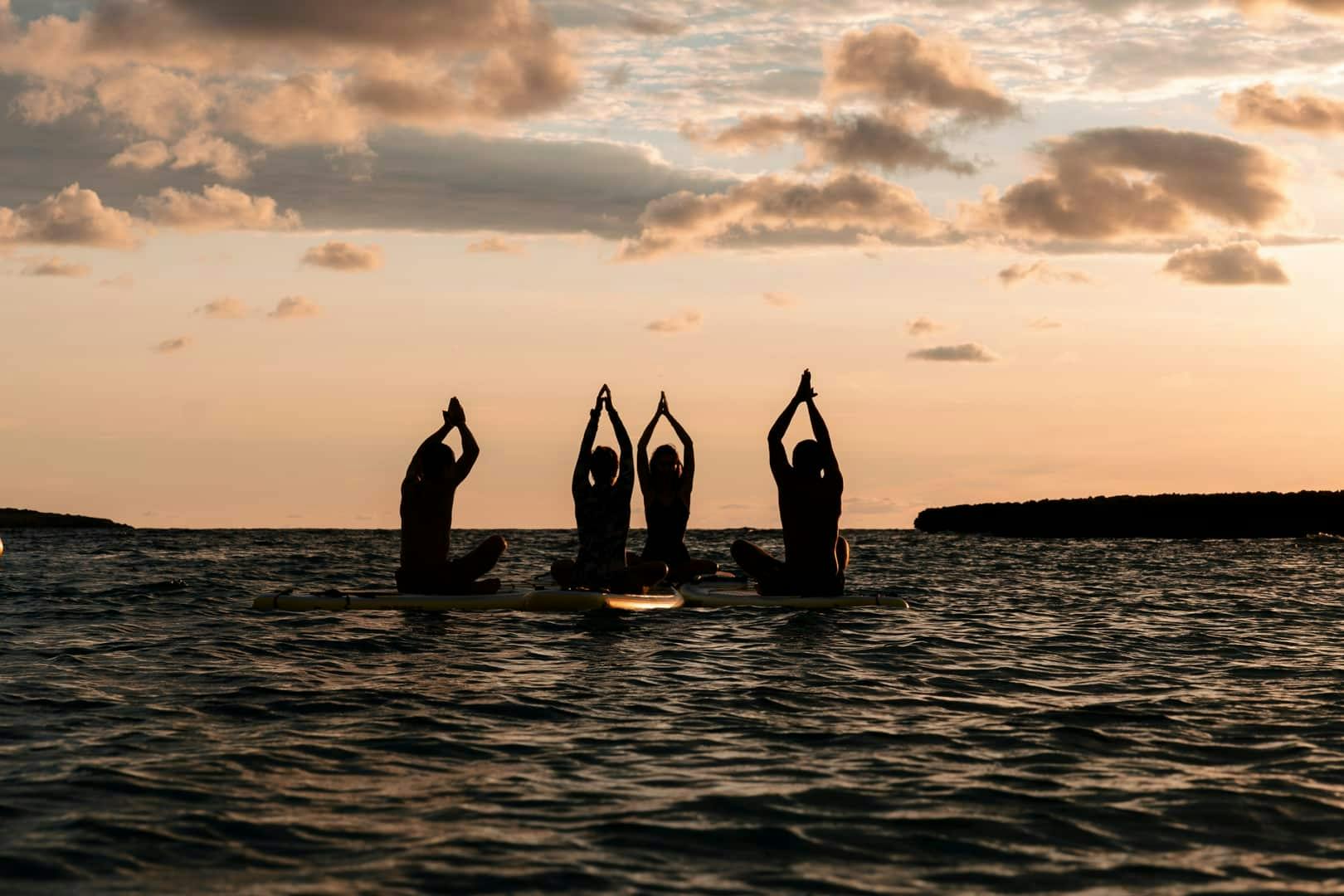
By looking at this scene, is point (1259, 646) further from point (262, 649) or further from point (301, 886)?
point (301, 886)

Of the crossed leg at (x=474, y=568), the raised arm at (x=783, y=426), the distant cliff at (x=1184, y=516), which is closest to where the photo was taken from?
the raised arm at (x=783, y=426)

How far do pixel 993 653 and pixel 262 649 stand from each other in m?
7.97

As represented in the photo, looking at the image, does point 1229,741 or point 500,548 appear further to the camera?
point 500,548

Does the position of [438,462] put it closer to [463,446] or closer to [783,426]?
[463,446]

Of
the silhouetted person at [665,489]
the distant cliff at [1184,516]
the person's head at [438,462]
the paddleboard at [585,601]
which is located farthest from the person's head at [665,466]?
the distant cliff at [1184,516]

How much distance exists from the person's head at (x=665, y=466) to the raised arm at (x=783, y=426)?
3078 mm

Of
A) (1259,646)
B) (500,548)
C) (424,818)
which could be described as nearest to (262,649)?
(500,548)

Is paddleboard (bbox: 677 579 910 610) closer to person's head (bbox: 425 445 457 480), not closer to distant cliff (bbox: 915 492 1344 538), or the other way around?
person's head (bbox: 425 445 457 480)

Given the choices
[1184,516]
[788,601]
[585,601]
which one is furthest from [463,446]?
[1184,516]

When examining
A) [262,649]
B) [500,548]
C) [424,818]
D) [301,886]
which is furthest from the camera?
[500,548]

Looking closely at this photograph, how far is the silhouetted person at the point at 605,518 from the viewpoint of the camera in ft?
54.4

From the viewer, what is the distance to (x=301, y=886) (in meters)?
6.12

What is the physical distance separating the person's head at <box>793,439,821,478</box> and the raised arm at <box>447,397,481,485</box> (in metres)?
3.89

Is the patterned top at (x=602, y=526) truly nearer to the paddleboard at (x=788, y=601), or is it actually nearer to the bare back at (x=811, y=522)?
the paddleboard at (x=788, y=601)
